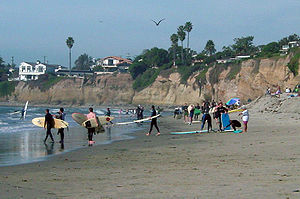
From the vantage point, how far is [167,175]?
879cm

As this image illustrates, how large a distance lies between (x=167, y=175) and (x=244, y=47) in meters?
102

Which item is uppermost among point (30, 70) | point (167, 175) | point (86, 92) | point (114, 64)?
point (114, 64)

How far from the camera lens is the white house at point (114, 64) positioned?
145m

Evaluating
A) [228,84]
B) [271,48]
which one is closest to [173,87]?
[228,84]

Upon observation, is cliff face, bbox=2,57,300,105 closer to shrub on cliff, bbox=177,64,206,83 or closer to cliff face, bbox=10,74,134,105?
cliff face, bbox=10,74,134,105

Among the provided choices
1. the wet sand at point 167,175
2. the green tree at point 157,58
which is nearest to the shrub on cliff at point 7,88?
the green tree at point 157,58

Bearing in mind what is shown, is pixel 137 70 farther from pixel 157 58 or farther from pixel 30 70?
pixel 30 70

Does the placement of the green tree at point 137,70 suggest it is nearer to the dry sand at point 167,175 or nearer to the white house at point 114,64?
the white house at point 114,64

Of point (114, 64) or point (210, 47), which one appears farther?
point (114, 64)

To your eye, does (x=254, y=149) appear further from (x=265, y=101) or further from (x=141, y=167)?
(x=265, y=101)

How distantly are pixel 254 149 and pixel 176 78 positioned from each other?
83.7 meters

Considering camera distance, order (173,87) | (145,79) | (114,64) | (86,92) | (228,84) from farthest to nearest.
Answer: (114,64), (86,92), (145,79), (173,87), (228,84)

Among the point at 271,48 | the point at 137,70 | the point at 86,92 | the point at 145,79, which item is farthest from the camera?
the point at 86,92

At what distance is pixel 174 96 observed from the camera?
93.2 metres
